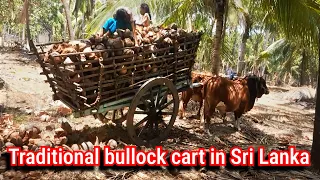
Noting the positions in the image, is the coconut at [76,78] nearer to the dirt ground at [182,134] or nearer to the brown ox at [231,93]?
the dirt ground at [182,134]

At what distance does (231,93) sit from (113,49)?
3.02 m

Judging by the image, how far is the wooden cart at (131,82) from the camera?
14.9 feet

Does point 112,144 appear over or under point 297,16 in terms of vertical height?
under

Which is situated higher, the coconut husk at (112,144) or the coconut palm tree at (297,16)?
the coconut palm tree at (297,16)

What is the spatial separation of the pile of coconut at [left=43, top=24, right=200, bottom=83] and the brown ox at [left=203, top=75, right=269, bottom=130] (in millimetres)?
1389

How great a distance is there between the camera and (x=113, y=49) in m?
4.72

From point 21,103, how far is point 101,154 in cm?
489

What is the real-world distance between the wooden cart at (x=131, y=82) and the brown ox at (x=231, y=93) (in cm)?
63

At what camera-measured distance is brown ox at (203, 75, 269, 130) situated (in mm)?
6621

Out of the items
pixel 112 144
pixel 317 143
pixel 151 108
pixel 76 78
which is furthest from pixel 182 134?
pixel 76 78

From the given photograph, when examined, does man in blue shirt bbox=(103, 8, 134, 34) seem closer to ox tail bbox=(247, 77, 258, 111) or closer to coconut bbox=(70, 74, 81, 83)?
coconut bbox=(70, 74, 81, 83)

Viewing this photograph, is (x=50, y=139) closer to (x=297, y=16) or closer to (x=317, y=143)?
(x=317, y=143)

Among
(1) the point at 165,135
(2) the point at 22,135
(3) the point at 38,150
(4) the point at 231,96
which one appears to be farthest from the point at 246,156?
(2) the point at 22,135

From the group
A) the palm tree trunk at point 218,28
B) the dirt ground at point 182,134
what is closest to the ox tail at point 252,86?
the dirt ground at point 182,134
